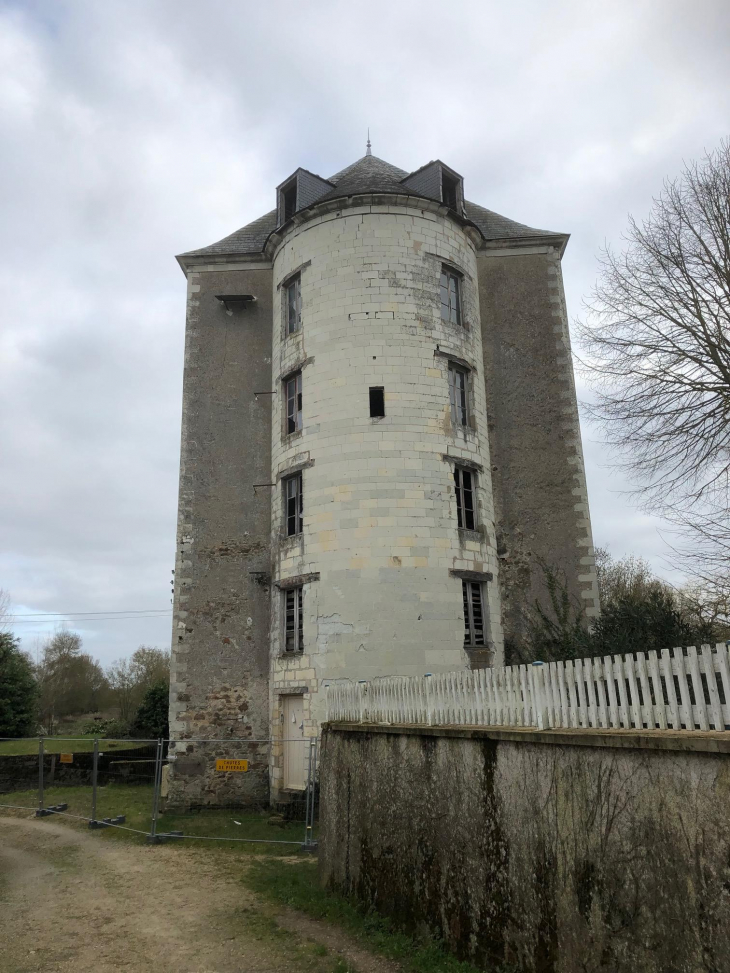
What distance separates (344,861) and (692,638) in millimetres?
8251

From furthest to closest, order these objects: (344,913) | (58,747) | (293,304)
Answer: (58,747)
(293,304)
(344,913)

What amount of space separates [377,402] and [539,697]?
1091 centimetres

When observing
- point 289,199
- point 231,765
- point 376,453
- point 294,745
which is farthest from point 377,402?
point 231,765

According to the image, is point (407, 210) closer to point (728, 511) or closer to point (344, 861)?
point (728, 511)

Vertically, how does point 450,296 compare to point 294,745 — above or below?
above

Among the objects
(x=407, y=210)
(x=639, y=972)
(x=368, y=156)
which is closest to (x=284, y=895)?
(x=639, y=972)

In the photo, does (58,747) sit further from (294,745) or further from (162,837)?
(162,837)

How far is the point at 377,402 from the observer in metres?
17.0

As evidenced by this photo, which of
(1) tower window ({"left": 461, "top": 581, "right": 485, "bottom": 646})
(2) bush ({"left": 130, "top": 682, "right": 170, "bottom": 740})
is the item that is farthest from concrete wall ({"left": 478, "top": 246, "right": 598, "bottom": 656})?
(2) bush ({"left": 130, "top": 682, "right": 170, "bottom": 740})

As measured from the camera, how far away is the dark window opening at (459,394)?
1786cm

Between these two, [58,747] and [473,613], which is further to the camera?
[58,747]

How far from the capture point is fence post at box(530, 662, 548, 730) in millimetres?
6965

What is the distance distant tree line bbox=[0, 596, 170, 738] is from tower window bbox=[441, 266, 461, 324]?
19.4 m

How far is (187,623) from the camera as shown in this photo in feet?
60.9
